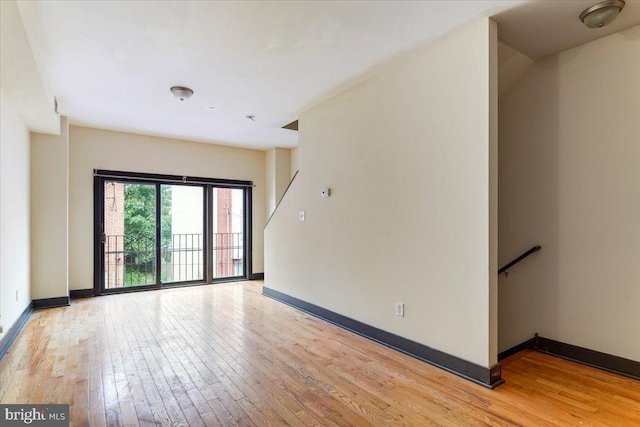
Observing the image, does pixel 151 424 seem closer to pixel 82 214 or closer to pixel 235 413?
pixel 235 413

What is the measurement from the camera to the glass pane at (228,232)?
6613mm

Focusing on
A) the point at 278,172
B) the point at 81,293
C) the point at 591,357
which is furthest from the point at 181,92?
the point at 591,357

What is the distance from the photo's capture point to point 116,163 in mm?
5562

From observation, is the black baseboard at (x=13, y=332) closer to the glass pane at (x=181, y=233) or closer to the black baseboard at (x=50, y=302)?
the black baseboard at (x=50, y=302)

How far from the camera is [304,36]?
2707mm

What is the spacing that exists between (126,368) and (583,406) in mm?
3340

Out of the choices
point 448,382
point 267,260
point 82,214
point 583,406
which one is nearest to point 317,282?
point 267,260

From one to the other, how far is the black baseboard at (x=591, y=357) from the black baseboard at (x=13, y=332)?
4.86 metres

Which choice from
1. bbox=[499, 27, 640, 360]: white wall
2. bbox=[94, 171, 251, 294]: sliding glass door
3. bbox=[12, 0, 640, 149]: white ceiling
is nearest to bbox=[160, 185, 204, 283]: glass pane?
bbox=[94, 171, 251, 294]: sliding glass door

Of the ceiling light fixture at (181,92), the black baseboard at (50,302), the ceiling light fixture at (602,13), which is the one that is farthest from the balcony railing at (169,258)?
the ceiling light fixture at (602,13)

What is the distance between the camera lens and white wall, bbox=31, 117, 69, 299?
4559mm

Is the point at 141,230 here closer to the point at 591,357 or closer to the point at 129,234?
the point at 129,234

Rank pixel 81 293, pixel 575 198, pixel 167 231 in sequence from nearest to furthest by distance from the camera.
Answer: pixel 575 198 → pixel 81 293 → pixel 167 231

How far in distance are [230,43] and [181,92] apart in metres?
1.23
